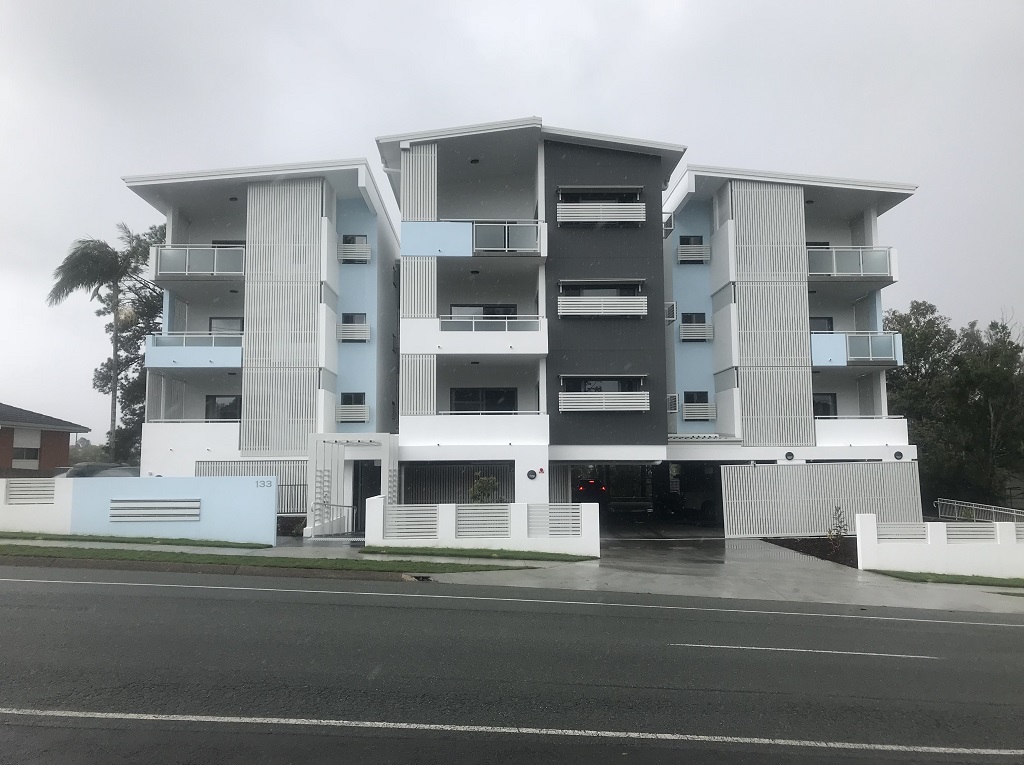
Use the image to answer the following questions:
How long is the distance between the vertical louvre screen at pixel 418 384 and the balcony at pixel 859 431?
527 inches

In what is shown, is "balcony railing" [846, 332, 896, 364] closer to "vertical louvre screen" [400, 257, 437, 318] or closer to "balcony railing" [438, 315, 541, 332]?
"balcony railing" [438, 315, 541, 332]

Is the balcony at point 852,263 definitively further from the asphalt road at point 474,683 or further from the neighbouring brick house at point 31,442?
the neighbouring brick house at point 31,442

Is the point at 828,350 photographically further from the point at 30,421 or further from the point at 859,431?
the point at 30,421

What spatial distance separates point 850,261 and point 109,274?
32012 millimetres

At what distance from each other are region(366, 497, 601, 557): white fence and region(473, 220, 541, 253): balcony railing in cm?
981

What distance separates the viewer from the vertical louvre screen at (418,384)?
23.8 m

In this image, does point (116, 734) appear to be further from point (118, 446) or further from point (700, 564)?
point (118, 446)

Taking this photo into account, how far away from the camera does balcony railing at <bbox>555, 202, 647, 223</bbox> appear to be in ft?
81.1

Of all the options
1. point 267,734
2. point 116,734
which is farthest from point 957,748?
point 116,734

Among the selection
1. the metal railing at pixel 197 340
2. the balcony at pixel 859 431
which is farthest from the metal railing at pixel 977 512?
the metal railing at pixel 197 340

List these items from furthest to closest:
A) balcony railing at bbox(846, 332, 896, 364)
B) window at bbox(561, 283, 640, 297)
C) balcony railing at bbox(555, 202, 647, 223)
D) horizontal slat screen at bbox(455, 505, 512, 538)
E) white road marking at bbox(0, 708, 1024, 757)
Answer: balcony railing at bbox(846, 332, 896, 364)
window at bbox(561, 283, 640, 297)
balcony railing at bbox(555, 202, 647, 223)
horizontal slat screen at bbox(455, 505, 512, 538)
white road marking at bbox(0, 708, 1024, 757)

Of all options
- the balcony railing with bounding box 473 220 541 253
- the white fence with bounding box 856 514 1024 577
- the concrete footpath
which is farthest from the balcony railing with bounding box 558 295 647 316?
the white fence with bounding box 856 514 1024 577

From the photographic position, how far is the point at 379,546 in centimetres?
1720

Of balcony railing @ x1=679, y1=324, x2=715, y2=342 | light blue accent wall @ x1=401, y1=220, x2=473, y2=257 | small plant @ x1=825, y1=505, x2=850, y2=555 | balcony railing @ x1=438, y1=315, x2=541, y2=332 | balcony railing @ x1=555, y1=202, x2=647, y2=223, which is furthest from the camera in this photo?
balcony railing @ x1=679, y1=324, x2=715, y2=342
